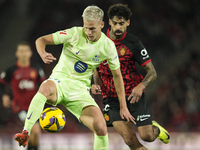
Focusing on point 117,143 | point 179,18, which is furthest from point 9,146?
point 179,18

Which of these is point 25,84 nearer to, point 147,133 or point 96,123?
point 147,133

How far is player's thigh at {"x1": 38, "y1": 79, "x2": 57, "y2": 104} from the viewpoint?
3.45 m

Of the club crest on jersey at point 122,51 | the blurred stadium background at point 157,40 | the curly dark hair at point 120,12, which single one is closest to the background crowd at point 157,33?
the blurred stadium background at point 157,40

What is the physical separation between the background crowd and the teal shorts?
231 inches

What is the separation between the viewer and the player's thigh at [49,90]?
3450 mm

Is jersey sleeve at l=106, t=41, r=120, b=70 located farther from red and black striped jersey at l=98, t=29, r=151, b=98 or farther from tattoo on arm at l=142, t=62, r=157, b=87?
tattoo on arm at l=142, t=62, r=157, b=87

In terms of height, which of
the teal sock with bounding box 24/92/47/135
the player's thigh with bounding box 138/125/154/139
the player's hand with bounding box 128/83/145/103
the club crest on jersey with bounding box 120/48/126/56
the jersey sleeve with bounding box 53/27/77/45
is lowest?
the player's thigh with bounding box 138/125/154/139

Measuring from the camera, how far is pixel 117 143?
845cm

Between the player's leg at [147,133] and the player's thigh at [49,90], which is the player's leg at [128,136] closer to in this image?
the player's leg at [147,133]

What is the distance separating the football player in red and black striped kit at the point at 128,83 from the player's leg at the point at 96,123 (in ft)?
2.01

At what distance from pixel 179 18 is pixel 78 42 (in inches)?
352

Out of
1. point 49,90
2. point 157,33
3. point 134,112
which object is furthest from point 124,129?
point 157,33

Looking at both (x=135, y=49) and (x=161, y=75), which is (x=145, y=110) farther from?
(x=161, y=75)

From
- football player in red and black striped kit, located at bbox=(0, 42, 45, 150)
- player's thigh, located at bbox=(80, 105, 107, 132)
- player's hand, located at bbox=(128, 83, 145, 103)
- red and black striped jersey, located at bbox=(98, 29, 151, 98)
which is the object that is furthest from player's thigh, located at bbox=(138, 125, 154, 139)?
football player in red and black striped kit, located at bbox=(0, 42, 45, 150)
